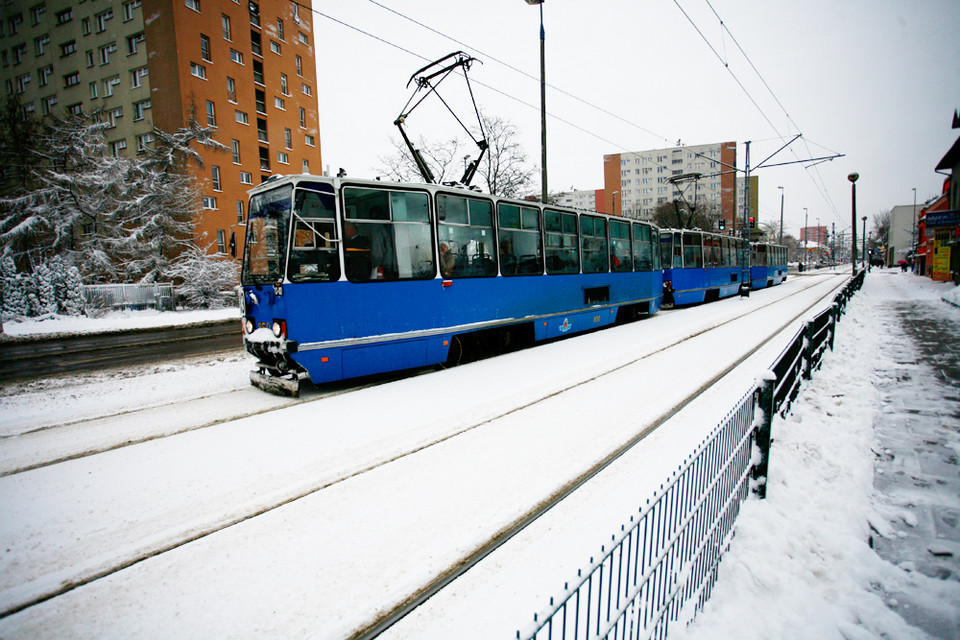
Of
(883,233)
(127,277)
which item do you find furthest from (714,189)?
(127,277)

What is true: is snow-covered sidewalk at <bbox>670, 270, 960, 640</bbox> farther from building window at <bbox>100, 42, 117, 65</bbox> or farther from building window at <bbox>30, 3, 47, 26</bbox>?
building window at <bbox>30, 3, 47, 26</bbox>

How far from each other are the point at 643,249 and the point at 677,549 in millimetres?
13478

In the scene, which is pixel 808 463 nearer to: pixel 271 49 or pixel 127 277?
pixel 127 277

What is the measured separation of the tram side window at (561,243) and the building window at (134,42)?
37.2m

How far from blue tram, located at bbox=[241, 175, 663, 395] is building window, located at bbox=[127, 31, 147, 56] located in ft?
119

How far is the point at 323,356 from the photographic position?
6293 mm

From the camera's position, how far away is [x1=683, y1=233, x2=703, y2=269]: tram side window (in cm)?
1813

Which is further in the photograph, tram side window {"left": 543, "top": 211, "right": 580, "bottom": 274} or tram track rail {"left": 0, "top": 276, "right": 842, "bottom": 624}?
tram side window {"left": 543, "top": 211, "right": 580, "bottom": 274}

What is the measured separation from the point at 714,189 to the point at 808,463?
10854cm

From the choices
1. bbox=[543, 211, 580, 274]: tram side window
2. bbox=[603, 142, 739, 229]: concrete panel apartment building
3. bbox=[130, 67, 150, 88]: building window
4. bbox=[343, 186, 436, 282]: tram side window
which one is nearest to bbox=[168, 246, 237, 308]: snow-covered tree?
bbox=[130, 67, 150, 88]: building window

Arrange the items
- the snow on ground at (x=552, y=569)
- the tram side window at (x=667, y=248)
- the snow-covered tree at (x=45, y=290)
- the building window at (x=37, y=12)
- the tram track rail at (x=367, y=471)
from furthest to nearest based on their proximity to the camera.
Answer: the building window at (x=37, y=12) → the snow-covered tree at (x=45, y=290) → the tram side window at (x=667, y=248) → the tram track rail at (x=367, y=471) → the snow on ground at (x=552, y=569)

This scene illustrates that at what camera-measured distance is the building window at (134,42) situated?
3133 centimetres

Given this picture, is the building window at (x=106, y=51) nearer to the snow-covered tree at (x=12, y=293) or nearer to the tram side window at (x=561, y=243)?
the snow-covered tree at (x=12, y=293)

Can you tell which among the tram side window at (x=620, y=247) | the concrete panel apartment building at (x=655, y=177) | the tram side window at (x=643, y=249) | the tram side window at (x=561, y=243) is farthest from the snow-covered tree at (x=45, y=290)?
the concrete panel apartment building at (x=655, y=177)
